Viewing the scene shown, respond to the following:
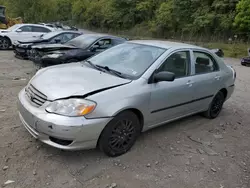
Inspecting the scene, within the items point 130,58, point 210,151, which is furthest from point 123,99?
point 210,151

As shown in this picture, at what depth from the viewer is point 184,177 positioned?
315cm

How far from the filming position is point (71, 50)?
8.38 meters

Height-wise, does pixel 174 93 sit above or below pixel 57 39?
above

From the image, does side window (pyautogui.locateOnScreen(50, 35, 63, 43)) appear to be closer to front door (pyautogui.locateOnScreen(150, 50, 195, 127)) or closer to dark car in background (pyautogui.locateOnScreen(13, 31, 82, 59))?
dark car in background (pyautogui.locateOnScreen(13, 31, 82, 59))

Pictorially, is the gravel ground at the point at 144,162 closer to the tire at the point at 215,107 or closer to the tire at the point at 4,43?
the tire at the point at 215,107

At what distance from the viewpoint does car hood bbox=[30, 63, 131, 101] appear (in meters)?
3.12

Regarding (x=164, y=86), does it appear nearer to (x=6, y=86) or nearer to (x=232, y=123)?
(x=232, y=123)

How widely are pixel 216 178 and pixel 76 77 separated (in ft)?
7.25

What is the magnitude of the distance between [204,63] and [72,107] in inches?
112

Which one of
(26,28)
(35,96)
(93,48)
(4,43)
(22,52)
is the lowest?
(4,43)

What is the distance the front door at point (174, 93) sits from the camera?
3.72 m

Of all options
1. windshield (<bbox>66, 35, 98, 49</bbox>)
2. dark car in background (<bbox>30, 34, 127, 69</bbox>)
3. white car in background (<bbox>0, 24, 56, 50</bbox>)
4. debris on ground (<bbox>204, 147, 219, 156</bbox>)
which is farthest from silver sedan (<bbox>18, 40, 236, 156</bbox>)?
white car in background (<bbox>0, 24, 56, 50</bbox>)

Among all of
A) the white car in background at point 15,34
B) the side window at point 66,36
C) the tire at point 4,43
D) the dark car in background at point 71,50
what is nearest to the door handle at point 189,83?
the dark car in background at point 71,50

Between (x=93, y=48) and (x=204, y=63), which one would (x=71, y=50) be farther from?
(x=204, y=63)
